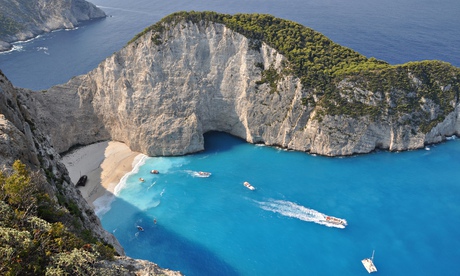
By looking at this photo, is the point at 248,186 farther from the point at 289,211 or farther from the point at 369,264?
the point at 369,264

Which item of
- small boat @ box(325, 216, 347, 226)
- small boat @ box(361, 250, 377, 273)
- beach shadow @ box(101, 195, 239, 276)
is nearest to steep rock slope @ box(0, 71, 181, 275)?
beach shadow @ box(101, 195, 239, 276)

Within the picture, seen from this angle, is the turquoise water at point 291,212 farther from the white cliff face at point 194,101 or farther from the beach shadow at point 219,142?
the white cliff face at point 194,101

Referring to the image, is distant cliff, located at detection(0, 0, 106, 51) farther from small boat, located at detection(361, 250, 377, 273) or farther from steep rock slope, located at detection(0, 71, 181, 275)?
small boat, located at detection(361, 250, 377, 273)

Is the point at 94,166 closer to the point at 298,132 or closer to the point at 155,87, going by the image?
the point at 155,87

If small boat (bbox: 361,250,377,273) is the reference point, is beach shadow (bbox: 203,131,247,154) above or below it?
above

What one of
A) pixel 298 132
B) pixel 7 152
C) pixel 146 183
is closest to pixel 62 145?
pixel 146 183

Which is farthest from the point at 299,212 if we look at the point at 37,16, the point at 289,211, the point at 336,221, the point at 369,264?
the point at 37,16

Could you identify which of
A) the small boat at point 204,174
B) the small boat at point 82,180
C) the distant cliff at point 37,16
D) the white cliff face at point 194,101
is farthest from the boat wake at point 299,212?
the distant cliff at point 37,16
